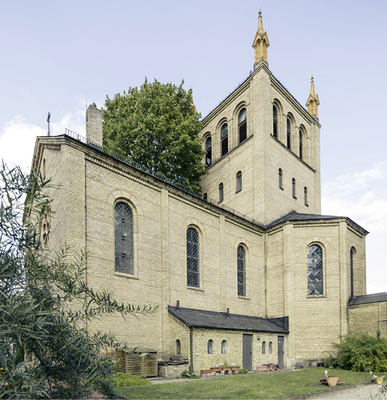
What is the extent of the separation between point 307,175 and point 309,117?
21.7ft

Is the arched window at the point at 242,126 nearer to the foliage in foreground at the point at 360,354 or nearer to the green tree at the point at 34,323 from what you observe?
the foliage in foreground at the point at 360,354

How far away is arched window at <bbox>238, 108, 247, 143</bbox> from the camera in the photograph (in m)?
34.3

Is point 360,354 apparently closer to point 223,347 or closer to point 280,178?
point 223,347

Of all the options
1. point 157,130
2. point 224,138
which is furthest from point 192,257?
point 224,138

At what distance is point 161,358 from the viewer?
61.0 ft

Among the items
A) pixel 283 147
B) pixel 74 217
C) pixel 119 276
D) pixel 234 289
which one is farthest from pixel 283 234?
pixel 74 217

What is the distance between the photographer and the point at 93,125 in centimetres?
1981

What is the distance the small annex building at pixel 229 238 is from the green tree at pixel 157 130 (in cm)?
496

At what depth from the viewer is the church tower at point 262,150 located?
31.2m

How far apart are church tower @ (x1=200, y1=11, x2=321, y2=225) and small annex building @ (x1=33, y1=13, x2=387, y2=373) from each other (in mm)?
116

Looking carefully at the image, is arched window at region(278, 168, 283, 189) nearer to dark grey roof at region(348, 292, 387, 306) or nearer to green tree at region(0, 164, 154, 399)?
dark grey roof at region(348, 292, 387, 306)

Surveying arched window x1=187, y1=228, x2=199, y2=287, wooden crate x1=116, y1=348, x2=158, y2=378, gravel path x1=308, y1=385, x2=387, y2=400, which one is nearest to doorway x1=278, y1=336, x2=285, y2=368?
arched window x1=187, y1=228, x2=199, y2=287

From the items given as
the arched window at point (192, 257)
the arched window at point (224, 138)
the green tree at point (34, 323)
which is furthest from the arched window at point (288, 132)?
the green tree at point (34, 323)

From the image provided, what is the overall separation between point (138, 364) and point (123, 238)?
235 inches
